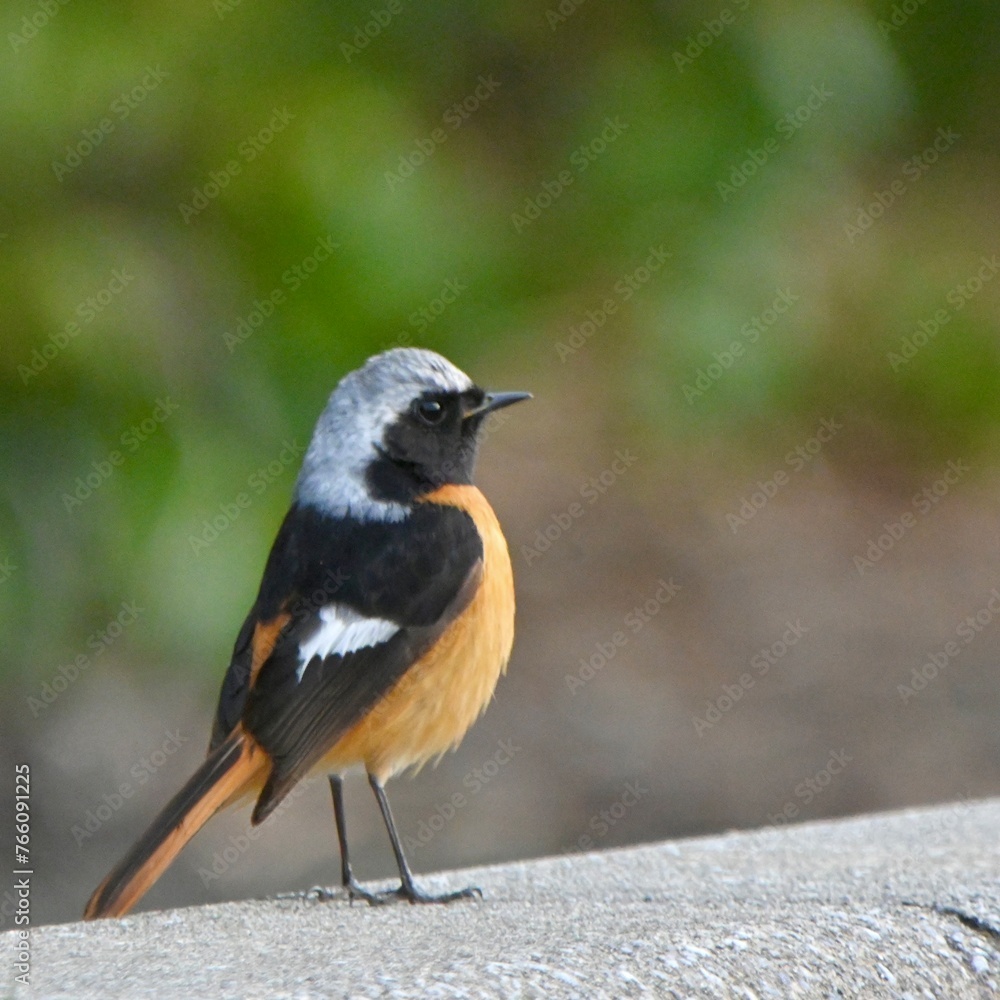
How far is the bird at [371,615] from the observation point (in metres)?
4.12

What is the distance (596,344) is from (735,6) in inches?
87.4

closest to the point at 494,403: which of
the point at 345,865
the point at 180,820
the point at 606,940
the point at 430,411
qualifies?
the point at 430,411

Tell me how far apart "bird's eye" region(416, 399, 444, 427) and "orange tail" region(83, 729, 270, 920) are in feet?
3.43

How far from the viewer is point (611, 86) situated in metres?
5.84

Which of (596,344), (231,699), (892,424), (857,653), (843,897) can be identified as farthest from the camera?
(892,424)

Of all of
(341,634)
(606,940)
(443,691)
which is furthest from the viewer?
(443,691)

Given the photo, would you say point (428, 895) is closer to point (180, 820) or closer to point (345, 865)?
point (345, 865)

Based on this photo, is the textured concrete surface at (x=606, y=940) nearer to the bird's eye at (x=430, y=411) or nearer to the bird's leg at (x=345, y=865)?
the bird's leg at (x=345, y=865)

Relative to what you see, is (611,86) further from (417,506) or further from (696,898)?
(696,898)

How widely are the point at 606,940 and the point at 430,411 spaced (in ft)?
6.49

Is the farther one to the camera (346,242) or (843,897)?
(346,242)

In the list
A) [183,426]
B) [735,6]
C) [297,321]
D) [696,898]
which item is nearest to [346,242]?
[297,321]

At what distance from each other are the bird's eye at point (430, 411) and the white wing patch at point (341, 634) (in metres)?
0.65

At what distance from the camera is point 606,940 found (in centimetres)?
305
